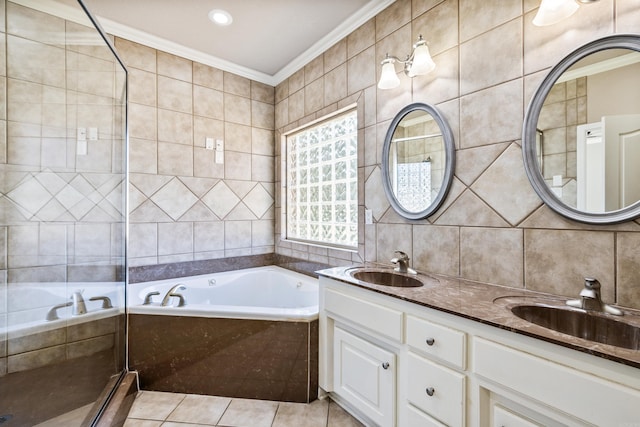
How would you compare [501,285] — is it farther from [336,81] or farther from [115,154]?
[115,154]

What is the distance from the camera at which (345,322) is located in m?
1.57

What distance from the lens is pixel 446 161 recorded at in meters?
1.62

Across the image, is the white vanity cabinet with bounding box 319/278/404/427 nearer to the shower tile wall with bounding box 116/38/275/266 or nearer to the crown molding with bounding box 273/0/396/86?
the shower tile wall with bounding box 116/38/275/266

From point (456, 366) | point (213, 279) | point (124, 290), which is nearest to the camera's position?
point (456, 366)

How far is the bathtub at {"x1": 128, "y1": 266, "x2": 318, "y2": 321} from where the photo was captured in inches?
90.0

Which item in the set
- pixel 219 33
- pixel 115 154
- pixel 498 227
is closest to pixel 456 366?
pixel 498 227

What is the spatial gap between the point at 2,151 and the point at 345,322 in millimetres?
2095

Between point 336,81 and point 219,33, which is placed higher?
point 219,33

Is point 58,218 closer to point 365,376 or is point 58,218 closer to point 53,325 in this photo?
point 53,325

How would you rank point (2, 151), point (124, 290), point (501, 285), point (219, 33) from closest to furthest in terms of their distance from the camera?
point (501, 285), point (2, 151), point (124, 290), point (219, 33)

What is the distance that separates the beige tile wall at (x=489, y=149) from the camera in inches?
44.5

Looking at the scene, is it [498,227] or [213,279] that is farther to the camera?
[213,279]

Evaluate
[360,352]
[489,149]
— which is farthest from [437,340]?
[489,149]

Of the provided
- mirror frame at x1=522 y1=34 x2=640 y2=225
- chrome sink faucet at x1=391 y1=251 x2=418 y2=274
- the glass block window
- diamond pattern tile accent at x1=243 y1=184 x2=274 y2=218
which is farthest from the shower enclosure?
mirror frame at x1=522 y1=34 x2=640 y2=225
